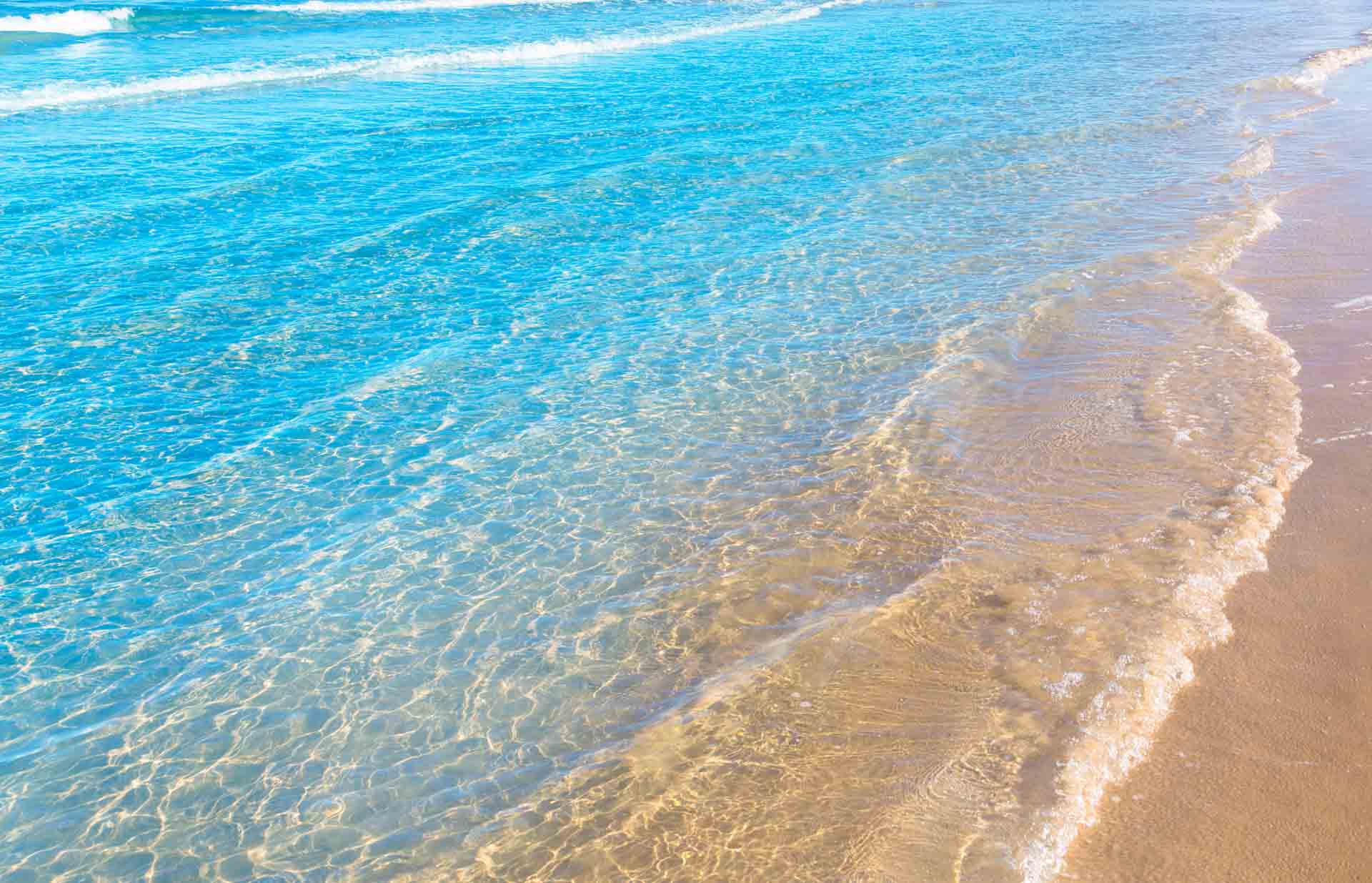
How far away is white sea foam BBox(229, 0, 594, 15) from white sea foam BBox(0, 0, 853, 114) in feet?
29.6

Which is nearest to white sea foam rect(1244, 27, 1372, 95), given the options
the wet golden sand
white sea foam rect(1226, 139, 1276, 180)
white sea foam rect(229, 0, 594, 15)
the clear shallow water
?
the clear shallow water

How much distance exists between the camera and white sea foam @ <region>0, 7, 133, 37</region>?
3038 centimetres

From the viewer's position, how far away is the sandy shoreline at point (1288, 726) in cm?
441

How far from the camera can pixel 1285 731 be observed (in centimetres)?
509

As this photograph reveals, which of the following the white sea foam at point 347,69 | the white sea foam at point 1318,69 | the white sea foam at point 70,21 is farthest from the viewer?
the white sea foam at point 70,21

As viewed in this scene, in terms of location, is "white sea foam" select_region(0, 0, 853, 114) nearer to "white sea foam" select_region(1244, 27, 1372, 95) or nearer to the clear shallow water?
the clear shallow water

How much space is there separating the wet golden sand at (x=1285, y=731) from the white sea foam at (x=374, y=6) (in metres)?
34.5

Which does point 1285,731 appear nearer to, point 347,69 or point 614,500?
point 614,500

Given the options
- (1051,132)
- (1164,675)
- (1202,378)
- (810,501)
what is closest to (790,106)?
(1051,132)

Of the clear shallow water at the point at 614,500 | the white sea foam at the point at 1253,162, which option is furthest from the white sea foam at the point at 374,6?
the white sea foam at the point at 1253,162

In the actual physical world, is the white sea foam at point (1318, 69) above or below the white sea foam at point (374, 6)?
above

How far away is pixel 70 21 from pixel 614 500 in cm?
3258

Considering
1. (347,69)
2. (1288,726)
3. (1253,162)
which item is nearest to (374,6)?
(347,69)

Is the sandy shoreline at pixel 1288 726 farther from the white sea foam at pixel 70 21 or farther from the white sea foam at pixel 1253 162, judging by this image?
the white sea foam at pixel 70 21
